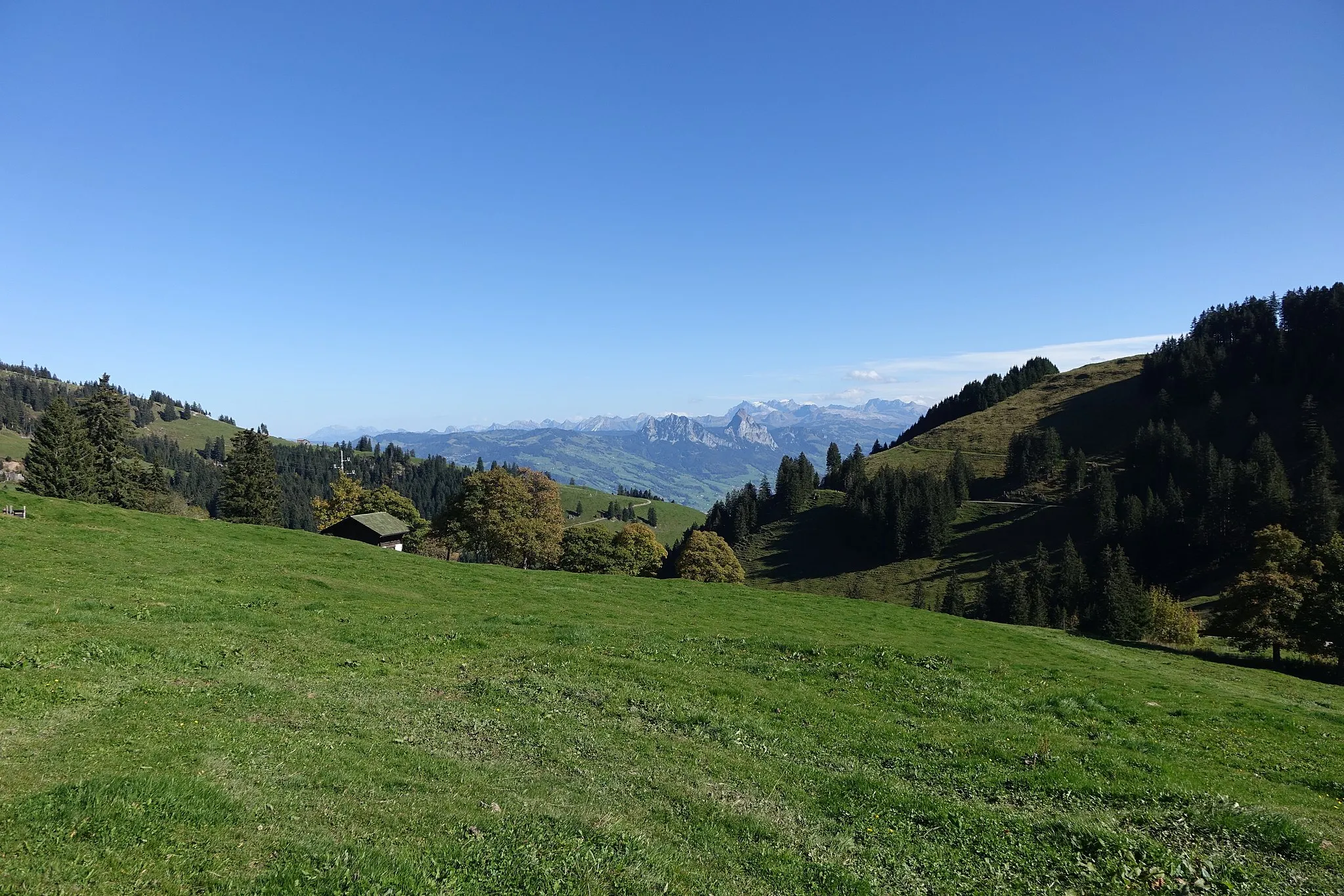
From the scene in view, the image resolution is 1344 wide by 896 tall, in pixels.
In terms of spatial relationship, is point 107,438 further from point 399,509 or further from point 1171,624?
point 1171,624

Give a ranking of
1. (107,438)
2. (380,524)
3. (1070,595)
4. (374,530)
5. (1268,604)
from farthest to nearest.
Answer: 1. (1070,595)
2. (107,438)
3. (380,524)
4. (374,530)
5. (1268,604)

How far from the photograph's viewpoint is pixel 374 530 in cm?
7175

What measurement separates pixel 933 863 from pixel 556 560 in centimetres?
8396

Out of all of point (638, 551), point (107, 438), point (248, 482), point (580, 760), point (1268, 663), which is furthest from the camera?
point (638, 551)

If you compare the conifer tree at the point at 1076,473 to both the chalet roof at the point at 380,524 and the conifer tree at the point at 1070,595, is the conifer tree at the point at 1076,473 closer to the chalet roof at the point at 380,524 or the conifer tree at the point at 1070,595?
the conifer tree at the point at 1070,595

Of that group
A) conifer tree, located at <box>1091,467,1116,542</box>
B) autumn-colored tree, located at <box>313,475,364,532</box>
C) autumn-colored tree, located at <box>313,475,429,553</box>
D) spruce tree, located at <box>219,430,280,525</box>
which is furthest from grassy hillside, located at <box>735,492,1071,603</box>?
spruce tree, located at <box>219,430,280,525</box>

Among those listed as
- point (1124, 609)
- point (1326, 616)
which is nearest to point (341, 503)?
point (1124, 609)

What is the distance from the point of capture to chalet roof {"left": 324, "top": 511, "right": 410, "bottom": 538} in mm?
72250

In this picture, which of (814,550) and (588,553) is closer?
(588,553)

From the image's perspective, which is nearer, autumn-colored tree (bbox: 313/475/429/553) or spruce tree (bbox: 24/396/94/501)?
spruce tree (bbox: 24/396/94/501)

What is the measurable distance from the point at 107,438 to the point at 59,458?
689cm

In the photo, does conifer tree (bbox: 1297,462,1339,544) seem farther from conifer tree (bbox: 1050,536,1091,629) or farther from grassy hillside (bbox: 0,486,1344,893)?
grassy hillside (bbox: 0,486,1344,893)

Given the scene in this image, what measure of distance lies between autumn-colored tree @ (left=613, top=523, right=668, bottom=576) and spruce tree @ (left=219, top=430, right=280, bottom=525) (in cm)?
4579

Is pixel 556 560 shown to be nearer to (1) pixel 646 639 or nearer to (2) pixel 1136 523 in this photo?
(1) pixel 646 639
